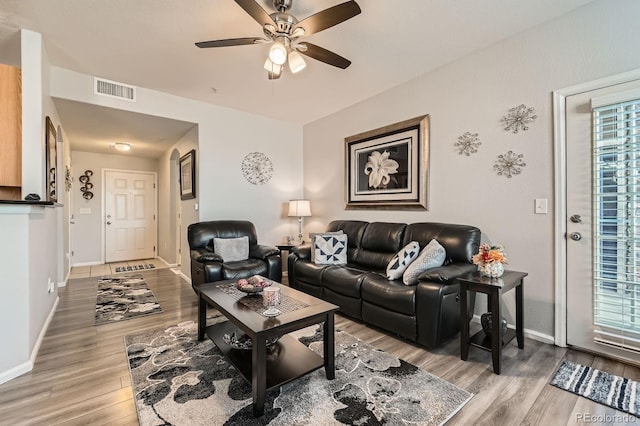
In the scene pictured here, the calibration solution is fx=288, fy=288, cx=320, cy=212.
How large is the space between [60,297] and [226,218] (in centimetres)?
225

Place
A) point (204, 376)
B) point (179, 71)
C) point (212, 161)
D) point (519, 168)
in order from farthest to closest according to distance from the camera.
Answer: point (212, 161)
point (179, 71)
point (519, 168)
point (204, 376)

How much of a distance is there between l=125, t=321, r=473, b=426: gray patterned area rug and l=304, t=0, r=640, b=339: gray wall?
1.40 m

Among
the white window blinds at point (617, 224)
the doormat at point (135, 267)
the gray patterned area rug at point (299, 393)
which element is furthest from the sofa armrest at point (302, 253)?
the doormat at point (135, 267)

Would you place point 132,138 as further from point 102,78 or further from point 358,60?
point 358,60

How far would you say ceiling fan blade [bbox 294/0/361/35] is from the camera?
5.55 feet

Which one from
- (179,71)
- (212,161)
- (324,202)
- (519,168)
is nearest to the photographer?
(519,168)

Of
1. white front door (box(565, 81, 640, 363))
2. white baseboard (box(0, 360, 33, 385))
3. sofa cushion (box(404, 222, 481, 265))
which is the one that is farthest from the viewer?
sofa cushion (box(404, 222, 481, 265))

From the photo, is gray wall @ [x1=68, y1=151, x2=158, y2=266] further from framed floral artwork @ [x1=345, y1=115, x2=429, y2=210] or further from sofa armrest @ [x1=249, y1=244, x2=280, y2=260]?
framed floral artwork @ [x1=345, y1=115, x2=429, y2=210]

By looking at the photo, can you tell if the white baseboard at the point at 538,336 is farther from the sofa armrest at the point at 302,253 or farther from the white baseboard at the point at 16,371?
the white baseboard at the point at 16,371

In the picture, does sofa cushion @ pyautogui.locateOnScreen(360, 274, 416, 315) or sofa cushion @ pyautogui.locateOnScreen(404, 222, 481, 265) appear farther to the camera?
sofa cushion @ pyautogui.locateOnScreen(404, 222, 481, 265)

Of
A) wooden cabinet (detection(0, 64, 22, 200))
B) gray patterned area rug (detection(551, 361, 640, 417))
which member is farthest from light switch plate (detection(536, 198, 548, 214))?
wooden cabinet (detection(0, 64, 22, 200))

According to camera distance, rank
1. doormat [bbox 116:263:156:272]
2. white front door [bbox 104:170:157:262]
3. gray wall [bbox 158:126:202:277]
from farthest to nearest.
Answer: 1. white front door [bbox 104:170:157:262]
2. doormat [bbox 116:263:156:272]
3. gray wall [bbox 158:126:202:277]

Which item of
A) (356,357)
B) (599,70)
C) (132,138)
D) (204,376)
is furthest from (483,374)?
(132,138)

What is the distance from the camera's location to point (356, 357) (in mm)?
2168
